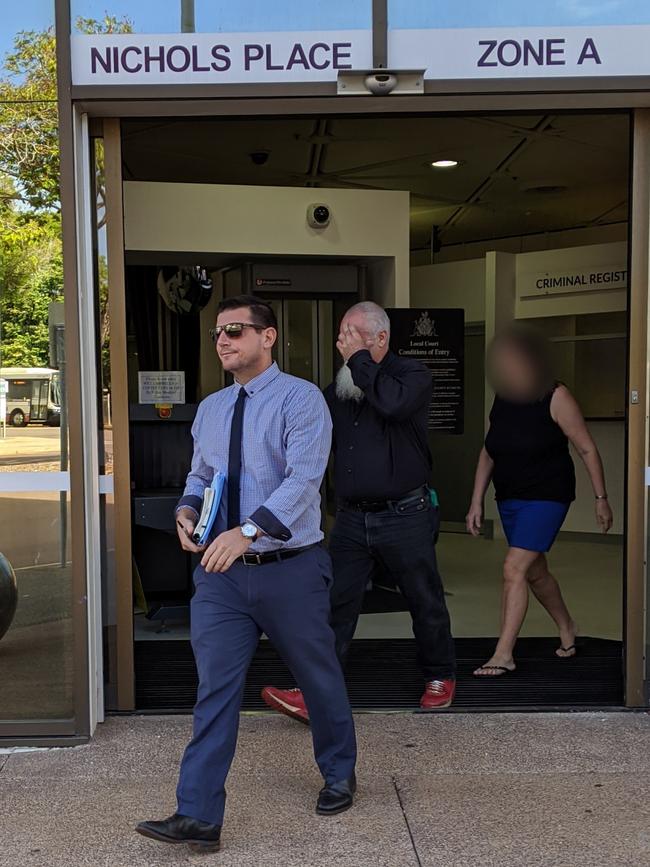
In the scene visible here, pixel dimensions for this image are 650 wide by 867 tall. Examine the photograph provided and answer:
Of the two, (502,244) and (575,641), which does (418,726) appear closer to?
(575,641)

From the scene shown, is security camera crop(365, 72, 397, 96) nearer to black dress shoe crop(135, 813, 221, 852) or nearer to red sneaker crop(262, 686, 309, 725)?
red sneaker crop(262, 686, 309, 725)

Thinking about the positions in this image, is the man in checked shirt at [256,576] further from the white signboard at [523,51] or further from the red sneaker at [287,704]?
the white signboard at [523,51]

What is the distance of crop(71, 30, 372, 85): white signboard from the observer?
3.88 m

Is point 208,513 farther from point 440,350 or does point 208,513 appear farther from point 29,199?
point 440,350

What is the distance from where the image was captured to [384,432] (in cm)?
411

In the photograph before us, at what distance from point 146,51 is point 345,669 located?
3099mm

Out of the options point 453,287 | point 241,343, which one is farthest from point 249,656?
point 453,287

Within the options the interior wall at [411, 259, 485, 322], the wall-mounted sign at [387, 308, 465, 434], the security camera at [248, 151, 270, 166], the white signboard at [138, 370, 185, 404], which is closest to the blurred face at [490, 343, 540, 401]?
the white signboard at [138, 370, 185, 404]

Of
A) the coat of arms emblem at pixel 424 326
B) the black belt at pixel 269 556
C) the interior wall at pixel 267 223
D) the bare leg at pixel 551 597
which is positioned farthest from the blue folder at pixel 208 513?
the coat of arms emblem at pixel 424 326

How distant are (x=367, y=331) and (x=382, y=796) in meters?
1.87

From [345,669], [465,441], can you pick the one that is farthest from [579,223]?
[345,669]

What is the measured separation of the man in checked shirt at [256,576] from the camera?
2963 millimetres

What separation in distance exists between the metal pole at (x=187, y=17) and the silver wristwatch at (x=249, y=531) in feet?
7.30

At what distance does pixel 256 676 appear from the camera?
4.80 metres
